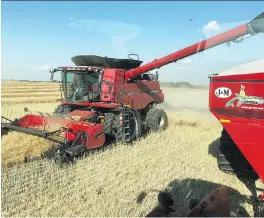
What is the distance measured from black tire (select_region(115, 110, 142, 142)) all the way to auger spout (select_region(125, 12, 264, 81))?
41.2 inches

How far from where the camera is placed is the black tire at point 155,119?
875 cm

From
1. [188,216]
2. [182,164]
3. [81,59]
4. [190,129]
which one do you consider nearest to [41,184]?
[182,164]

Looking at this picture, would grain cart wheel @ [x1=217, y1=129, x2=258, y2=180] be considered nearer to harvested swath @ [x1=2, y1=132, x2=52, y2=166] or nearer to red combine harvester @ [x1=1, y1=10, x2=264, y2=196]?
red combine harvester @ [x1=1, y1=10, x2=264, y2=196]

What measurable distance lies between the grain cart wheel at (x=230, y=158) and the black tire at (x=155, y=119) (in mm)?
3399

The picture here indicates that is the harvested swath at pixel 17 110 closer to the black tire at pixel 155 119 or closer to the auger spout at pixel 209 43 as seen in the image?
the black tire at pixel 155 119

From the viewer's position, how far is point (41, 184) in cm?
472

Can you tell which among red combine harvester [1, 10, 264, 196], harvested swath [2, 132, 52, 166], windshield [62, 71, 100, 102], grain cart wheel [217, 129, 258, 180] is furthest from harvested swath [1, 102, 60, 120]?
grain cart wheel [217, 129, 258, 180]

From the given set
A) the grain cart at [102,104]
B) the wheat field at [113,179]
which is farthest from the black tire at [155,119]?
the wheat field at [113,179]

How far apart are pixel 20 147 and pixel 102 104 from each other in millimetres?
2180

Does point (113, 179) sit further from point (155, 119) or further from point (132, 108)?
point (155, 119)

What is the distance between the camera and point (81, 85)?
8.03m

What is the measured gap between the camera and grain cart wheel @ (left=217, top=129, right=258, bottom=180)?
5352 millimetres

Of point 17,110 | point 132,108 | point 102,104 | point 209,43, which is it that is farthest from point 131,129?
point 17,110

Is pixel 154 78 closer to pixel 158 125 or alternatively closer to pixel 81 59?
pixel 158 125
